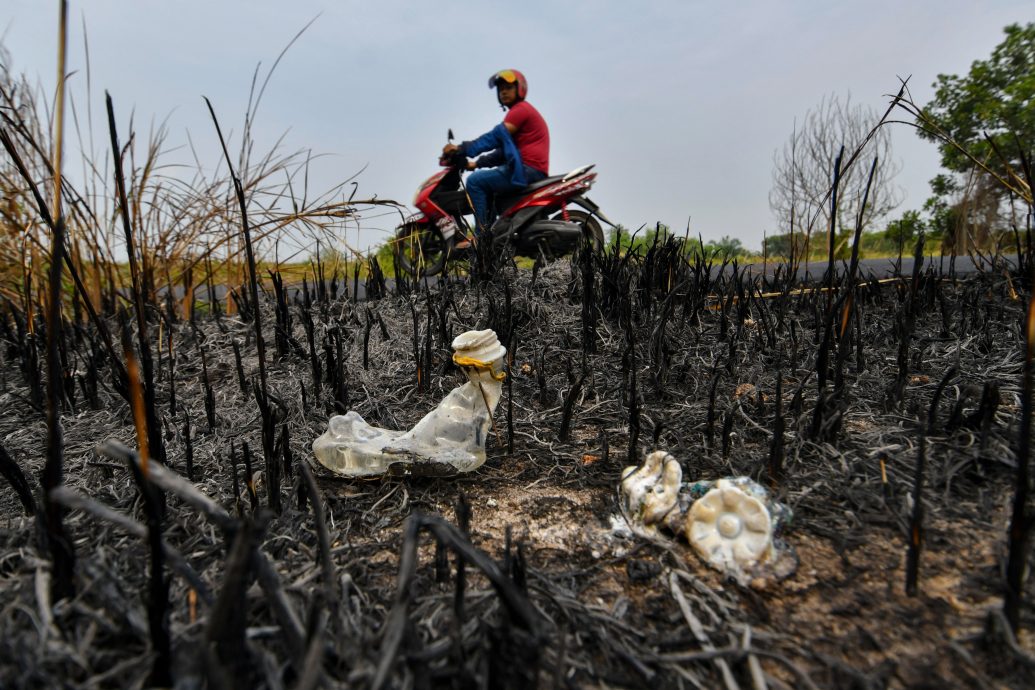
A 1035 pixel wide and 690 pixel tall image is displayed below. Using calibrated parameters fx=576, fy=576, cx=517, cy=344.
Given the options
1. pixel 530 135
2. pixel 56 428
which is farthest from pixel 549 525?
pixel 530 135

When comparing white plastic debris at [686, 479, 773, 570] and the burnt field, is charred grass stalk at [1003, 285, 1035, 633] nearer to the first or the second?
the burnt field

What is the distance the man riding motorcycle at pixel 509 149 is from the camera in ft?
17.3

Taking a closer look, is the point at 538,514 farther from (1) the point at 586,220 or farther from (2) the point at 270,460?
(1) the point at 586,220

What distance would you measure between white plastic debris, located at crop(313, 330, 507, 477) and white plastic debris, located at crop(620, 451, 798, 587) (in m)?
0.38

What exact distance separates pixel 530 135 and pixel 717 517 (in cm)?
491

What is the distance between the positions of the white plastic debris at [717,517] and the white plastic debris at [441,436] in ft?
1.25

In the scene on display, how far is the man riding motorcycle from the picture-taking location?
17.3ft

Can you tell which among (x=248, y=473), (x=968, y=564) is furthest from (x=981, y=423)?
(x=248, y=473)

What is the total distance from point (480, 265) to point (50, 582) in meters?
2.12

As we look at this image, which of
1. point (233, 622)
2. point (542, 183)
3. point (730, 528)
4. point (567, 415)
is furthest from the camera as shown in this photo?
point (542, 183)

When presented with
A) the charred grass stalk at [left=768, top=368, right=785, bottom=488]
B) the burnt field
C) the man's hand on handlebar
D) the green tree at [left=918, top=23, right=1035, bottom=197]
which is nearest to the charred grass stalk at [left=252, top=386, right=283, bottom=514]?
the burnt field

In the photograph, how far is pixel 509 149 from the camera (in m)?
5.23

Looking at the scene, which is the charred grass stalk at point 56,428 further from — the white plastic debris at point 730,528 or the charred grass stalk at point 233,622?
the white plastic debris at point 730,528

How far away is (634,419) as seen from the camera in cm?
137
